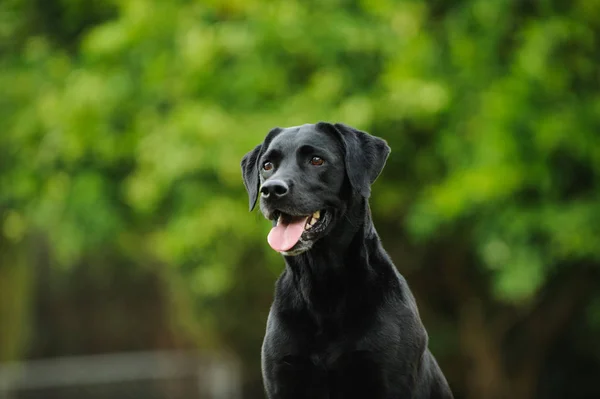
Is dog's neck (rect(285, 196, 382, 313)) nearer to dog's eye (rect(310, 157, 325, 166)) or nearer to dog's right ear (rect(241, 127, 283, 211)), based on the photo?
dog's eye (rect(310, 157, 325, 166))

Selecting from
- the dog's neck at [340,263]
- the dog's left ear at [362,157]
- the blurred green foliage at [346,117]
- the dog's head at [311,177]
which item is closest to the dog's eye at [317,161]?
the dog's head at [311,177]

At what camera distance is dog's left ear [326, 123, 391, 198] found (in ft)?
13.9

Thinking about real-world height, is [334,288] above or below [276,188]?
below

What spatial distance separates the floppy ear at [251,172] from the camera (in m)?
4.59

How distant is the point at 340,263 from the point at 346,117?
16.8 ft

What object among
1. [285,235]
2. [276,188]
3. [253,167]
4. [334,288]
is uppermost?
[276,188]

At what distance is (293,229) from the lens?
4141 millimetres

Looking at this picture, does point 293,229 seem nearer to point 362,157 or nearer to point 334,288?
Answer: point 334,288

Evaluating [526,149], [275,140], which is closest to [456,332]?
[526,149]

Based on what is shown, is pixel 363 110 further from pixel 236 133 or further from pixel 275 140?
pixel 275 140

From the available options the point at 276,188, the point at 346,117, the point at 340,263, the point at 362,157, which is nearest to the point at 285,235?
the point at 276,188

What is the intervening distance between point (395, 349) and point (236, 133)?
5869 mm

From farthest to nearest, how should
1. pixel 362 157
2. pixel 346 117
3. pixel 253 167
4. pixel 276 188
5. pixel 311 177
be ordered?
pixel 346 117 → pixel 253 167 → pixel 362 157 → pixel 311 177 → pixel 276 188

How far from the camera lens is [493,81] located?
9.97 metres
